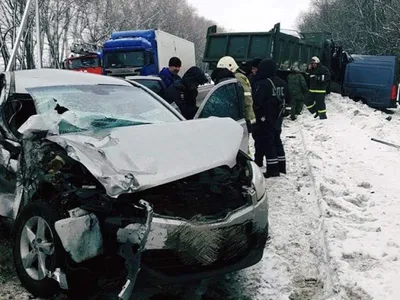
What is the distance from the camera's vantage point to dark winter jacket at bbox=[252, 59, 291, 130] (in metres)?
6.47

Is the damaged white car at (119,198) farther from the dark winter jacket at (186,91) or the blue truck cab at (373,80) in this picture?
the blue truck cab at (373,80)

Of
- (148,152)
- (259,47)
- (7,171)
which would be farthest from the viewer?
(259,47)

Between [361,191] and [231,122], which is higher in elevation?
[231,122]

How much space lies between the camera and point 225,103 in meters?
5.22

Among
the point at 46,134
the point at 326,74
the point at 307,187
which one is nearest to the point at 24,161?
the point at 46,134

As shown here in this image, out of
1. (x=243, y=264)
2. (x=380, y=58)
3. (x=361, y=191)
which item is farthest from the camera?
(x=380, y=58)

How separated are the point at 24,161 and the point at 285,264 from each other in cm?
231

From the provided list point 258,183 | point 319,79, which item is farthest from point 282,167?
point 319,79

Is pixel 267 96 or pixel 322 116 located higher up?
pixel 267 96

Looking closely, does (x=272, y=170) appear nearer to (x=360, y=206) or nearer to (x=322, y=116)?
(x=360, y=206)

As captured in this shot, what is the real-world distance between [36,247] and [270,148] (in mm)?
4109

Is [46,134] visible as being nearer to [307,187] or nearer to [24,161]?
[24,161]

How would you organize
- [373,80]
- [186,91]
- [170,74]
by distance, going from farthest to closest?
[373,80]
[170,74]
[186,91]

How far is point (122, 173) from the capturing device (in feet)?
9.27
